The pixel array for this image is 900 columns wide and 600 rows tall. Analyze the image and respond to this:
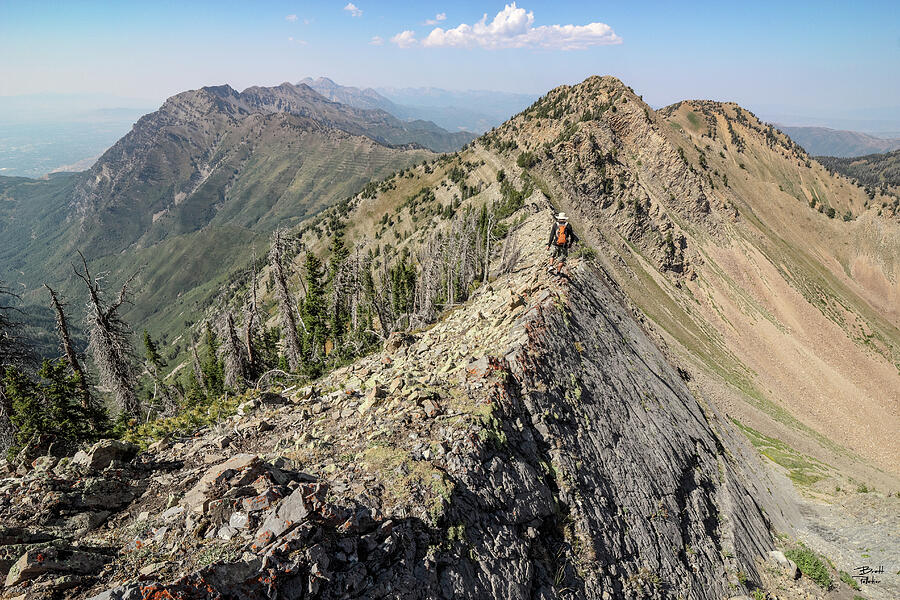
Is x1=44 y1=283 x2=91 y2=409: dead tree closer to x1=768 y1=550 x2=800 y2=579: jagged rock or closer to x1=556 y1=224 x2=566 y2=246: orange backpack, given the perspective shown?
x1=556 y1=224 x2=566 y2=246: orange backpack

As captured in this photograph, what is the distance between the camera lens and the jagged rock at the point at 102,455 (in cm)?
991

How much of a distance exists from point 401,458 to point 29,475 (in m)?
8.87

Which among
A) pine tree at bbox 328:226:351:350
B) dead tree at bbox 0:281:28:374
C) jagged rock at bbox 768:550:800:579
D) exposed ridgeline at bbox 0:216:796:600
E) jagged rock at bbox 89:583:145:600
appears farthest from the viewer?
pine tree at bbox 328:226:351:350

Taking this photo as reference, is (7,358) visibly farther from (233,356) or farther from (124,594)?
(124,594)

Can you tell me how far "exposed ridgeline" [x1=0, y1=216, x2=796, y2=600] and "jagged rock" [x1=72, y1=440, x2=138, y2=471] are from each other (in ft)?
0.21

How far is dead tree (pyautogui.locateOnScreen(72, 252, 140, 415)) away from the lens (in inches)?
1028

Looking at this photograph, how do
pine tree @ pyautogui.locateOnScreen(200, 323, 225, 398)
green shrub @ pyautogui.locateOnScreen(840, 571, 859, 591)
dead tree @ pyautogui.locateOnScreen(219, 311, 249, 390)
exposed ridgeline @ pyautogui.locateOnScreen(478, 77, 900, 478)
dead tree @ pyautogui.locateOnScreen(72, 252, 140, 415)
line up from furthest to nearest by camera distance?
exposed ridgeline @ pyautogui.locateOnScreen(478, 77, 900, 478) < pine tree @ pyautogui.locateOnScreen(200, 323, 225, 398) < dead tree @ pyautogui.locateOnScreen(219, 311, 249, 390) < dead tree @ pyautogui.locateOnScreen(72, 252, 140, 415) < green shrub @ pyautogui.locateOnScreen(840, 571, 859, 591)

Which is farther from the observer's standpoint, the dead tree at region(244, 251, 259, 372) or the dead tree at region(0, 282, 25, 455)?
the dead tree at region(244, 251, 259, 372)

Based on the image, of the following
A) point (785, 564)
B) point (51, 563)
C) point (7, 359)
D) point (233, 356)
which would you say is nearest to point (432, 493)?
point (51, 563)

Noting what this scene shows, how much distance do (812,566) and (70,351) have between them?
45.5 meters

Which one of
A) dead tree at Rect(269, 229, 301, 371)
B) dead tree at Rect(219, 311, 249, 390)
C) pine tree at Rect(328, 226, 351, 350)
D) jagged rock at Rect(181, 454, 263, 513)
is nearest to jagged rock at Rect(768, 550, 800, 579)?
jagged rock at Rect(181, 454, 263, 513)

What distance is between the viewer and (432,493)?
30.7ft

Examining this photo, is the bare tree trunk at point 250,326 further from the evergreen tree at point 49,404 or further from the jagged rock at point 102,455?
the jagged rock at point 102,455

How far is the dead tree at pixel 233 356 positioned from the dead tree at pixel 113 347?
634cm
